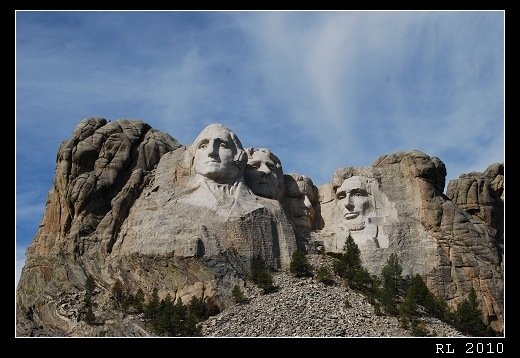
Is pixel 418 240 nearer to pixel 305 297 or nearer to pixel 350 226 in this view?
pixel 350 226

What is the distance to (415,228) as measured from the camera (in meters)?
53.2

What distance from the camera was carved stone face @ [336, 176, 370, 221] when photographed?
53906mm

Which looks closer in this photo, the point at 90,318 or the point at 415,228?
the point at 90,318

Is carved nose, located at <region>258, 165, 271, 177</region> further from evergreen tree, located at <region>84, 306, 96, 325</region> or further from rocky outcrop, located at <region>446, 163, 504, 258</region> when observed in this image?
evergreen tree, located at <region>84, 306, 96, 325</region>

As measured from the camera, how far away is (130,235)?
51250 millimetres

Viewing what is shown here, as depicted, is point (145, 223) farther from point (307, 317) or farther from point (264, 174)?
point (307, 317)

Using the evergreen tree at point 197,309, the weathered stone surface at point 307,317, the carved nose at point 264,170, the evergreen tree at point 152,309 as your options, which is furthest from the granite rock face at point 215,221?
→ the weathered stone surface at point 307,317

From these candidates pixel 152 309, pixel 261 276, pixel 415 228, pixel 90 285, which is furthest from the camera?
pixel 415 228

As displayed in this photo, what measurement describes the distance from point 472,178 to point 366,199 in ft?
13.3

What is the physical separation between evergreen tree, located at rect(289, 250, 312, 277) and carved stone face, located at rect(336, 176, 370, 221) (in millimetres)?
4125

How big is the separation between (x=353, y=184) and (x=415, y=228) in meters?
2.79

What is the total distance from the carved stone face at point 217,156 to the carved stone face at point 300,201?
293cm

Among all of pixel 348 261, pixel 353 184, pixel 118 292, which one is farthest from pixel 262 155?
pixel 118 292

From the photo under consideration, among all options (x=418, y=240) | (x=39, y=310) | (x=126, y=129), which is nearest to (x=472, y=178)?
(x=418, y=240)
